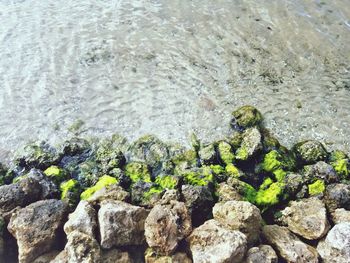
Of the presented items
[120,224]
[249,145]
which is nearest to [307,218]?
[249,145]

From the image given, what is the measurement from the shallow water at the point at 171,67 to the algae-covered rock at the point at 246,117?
0.84 feet

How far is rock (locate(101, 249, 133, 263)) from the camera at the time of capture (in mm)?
7195

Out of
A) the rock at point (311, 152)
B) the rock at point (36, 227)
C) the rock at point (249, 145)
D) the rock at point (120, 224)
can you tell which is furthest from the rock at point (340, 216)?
the rock at point (36, 227)

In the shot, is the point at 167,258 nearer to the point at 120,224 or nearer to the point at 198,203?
the point at 120,224

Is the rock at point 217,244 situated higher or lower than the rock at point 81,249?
higher

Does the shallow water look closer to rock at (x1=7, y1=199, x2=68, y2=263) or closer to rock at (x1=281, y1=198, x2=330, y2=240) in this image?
rock at (x1=281, y1=198, x2=330, y2=240)

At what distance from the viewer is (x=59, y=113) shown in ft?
36.8

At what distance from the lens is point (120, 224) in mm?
7422

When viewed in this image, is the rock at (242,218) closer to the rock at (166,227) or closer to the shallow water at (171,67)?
the rock at (166,227)

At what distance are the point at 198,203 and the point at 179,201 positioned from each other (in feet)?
1.25

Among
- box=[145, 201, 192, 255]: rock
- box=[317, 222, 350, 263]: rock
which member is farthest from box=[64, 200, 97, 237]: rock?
box=[317, 222, 350, 263]: rock

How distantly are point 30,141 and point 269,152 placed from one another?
236 inches

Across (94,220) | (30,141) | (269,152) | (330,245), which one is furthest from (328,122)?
(30,141)

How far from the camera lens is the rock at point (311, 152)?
9805 millimetres
